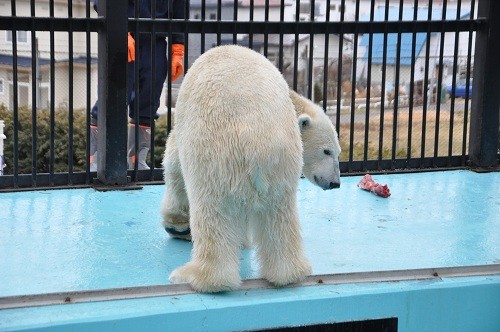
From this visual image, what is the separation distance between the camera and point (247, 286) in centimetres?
298

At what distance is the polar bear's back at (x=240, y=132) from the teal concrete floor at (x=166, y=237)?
43 cm

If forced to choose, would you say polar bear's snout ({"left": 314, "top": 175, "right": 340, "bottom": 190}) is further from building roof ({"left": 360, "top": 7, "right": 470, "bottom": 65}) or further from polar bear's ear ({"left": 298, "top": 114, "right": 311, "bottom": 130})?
building roof ({"left": 360, "top": 7, "right": 470, "bottom": 65})

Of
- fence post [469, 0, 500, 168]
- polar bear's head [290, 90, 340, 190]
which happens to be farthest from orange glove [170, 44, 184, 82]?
polar bear's head [290, 90, 340, 190]

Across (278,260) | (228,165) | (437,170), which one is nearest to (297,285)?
(278,260)

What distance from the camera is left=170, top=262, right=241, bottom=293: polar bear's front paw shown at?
9.37 feet

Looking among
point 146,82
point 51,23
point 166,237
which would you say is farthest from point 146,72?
point 166,237

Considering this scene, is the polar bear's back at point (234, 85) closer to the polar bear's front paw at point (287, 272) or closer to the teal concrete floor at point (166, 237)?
the polar bear's front paw at point (287, 272)

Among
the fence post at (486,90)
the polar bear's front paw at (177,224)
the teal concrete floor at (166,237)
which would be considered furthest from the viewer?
the fence post at (486,90)

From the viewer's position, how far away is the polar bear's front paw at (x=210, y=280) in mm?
2857

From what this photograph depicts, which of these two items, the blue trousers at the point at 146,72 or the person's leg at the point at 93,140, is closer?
the blue trousers at the point at 146,72

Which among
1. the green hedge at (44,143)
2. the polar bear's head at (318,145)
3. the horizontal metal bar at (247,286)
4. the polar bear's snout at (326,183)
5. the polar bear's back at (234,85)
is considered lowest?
the green hedge at (44,143)

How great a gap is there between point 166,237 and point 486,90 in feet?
8.63

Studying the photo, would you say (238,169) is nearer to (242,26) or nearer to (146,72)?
(242,26)

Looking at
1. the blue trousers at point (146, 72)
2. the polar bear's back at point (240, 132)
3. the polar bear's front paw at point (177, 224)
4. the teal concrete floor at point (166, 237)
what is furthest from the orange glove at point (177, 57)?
the polar bear's back at point (240, 132)
